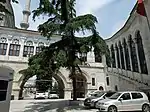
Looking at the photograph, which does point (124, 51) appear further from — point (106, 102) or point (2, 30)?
point (2, 30)

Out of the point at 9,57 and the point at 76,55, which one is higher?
the point at 9,57

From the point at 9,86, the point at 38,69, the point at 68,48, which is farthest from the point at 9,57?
the point at 9,86

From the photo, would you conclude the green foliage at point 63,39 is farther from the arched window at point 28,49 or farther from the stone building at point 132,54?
the arched window at point 28,49

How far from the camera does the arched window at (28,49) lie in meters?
29.2

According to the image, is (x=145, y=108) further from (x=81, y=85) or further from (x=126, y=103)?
(x=81, y=85)

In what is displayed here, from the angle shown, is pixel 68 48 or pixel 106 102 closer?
pixel 106 102

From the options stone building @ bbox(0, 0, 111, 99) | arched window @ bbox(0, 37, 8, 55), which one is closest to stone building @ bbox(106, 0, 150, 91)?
stone building @ bbox(0, 0, 111, 99)

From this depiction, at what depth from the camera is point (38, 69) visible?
1498 cm

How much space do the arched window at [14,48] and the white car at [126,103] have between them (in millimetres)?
21434

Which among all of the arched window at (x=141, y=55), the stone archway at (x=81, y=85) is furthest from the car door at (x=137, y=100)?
the stone archway at (x=81, y=85)

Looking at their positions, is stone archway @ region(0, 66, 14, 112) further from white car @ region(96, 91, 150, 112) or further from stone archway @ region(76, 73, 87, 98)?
stone archway @ region(76, 73, 87, 98)

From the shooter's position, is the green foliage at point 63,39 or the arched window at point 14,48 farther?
the arched window at point 14,48

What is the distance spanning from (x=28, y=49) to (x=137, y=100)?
74.0ft

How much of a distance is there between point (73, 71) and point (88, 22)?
4.91 metres
